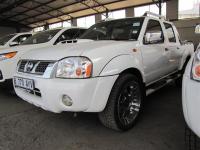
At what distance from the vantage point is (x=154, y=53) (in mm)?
3311

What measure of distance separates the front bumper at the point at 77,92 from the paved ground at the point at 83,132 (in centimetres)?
44

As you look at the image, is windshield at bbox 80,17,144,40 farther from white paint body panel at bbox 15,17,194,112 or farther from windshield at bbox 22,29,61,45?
windshield at bbox 22,29,61,45

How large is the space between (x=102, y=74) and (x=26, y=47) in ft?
9.70

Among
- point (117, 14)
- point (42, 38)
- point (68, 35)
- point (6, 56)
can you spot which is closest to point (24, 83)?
point (6, 56)

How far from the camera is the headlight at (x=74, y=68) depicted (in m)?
2.27

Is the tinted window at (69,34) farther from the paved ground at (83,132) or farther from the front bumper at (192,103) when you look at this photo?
the front bumper at (192,103)

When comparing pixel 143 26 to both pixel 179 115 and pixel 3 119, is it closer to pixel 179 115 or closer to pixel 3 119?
pixel 179 115

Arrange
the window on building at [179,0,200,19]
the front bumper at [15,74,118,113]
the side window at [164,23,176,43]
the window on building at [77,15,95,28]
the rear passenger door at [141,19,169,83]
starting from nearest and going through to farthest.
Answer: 1. the front bumper at [15,74,118,113]
2. the rear passenger door at [141,19,169,83]
3. the side window at [164,23,176,43]
4. the window on building at [179,0,200,19]
5. the window on building at [77,15,95,28]

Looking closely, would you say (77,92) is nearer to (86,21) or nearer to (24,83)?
(24,83)

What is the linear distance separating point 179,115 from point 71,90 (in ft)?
6.20

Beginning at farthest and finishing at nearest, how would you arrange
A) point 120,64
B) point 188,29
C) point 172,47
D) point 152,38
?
point 188,29 < point 172,47 < point 152,38 < point 120,64

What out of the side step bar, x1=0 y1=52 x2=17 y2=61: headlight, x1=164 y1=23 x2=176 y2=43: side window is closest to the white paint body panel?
the side step bar

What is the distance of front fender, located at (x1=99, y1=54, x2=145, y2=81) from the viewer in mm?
2385

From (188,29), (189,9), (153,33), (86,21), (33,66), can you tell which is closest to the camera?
(33,66)
